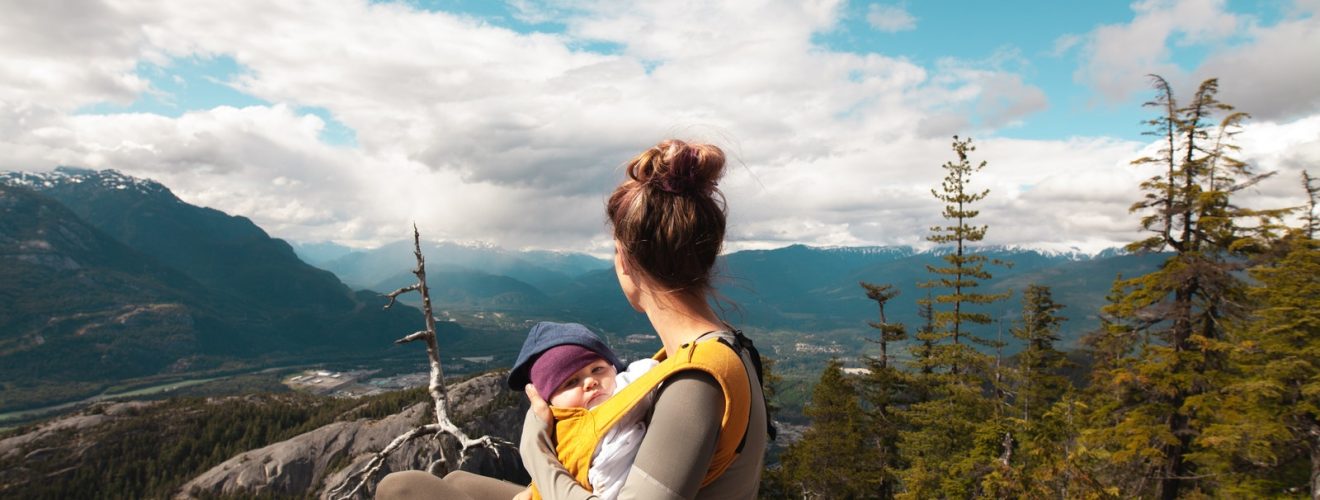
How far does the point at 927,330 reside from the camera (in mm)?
25922

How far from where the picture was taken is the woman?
65.2 inches

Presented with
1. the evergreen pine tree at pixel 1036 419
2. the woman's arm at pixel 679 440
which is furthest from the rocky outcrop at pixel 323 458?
the woman's arm at pixel 679 440

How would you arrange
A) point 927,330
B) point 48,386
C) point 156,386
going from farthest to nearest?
point 156,386, point 48,386, point 927,330

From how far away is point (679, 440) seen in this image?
1643mm

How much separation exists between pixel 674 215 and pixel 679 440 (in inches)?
29.8

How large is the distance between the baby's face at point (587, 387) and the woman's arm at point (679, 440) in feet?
2.06

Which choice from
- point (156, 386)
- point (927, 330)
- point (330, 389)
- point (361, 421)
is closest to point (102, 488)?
point (361, 421)

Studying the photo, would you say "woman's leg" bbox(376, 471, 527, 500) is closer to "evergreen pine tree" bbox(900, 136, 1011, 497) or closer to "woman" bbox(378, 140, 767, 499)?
"woman" bbox(378, 140, 767, 499)

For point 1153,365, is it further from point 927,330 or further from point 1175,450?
point 927,330

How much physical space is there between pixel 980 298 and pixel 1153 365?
5.14 m

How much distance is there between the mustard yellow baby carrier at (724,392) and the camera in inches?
66.8

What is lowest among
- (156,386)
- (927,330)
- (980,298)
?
(156,386)

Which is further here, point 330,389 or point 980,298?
point 330,389

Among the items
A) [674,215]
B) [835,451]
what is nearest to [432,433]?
[674,215]
